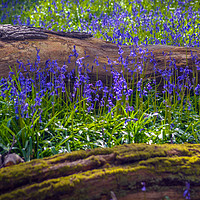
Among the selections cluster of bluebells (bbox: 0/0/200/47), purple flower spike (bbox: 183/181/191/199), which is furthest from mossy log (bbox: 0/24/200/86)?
purple flower spike (bbox: 183/181/191/199)

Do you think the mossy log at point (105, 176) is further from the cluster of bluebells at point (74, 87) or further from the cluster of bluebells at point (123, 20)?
the cluster of bluebells at point (123, 20)

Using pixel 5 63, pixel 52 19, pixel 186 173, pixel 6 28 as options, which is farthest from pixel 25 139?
pixel 52 19

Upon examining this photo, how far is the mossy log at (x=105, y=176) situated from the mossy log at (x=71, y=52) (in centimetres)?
221

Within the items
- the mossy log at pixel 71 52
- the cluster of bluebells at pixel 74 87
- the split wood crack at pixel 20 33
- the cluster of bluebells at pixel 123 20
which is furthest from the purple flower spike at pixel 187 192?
the cluster of bluebells at pixel 123 20

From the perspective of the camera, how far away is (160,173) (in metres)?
2.23

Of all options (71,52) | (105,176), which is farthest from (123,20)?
(105,176)

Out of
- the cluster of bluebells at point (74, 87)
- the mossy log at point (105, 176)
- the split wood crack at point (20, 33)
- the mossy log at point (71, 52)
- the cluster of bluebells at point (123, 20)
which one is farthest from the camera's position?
the cluster of bluebells at point (123, 20)

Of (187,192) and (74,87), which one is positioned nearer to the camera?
(187,192)

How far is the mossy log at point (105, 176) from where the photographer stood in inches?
79.4

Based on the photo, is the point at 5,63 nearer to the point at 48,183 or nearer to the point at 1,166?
the point at 1,166

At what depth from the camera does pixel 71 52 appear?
4.76m

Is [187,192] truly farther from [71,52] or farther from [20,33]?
[20,33]

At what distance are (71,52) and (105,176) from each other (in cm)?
306

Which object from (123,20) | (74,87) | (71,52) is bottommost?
(74,87)
